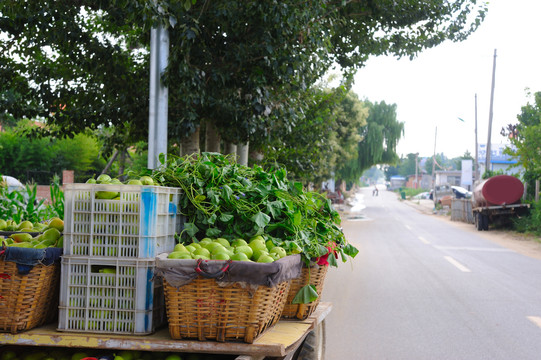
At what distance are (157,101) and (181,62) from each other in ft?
3.05

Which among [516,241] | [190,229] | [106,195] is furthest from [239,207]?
[516,241]

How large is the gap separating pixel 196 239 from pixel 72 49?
5.55 metres

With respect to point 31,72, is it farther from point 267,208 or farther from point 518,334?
point 518,334

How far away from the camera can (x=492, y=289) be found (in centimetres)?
927

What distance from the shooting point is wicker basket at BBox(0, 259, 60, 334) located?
3072 millimetres

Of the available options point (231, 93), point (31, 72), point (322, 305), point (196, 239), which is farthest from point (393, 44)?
point (196, 239)

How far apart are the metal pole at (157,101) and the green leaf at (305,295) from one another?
242 cm

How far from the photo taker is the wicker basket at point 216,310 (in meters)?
2.88

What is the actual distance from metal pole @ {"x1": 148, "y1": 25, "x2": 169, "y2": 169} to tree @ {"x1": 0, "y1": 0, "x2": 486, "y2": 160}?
0.22 meters

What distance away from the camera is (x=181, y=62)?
6.53 m

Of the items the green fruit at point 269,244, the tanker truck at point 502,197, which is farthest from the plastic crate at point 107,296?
the tanker truck at point 502,197

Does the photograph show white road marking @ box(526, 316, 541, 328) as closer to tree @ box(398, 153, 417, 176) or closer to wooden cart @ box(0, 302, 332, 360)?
wooden cart @ box(0, 302, 332, 360)

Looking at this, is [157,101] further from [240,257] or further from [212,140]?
[212,140]

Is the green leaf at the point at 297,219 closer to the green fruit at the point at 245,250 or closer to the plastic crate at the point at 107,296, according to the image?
the green fruit at the point at 245,250
